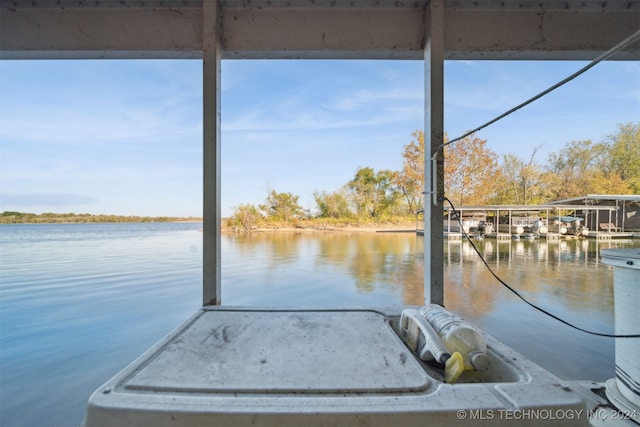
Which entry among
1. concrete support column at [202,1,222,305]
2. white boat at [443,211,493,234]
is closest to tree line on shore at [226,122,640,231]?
white boat at [443,211,493,234]

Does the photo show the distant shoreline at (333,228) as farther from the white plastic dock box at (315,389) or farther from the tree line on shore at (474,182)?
the white plastic dock box at (315,389)

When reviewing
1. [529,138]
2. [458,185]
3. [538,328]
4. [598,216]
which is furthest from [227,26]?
[598,216]

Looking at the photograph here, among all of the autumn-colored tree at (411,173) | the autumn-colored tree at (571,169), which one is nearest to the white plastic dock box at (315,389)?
the autumn-colored tree at (571,169)

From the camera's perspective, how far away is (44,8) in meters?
2.08

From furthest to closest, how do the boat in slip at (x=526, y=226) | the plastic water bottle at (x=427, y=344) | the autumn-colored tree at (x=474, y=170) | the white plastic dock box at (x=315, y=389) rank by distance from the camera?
the autumn-colored tree at (x=474, y=170)
the boat in slip at (x=526, y=226)
the plastic water bottle at (x=427, y=344)
the white plastic dock box at (x=315, y=389)

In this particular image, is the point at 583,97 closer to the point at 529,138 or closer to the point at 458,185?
the point at 529,138

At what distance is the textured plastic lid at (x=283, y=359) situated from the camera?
934 mm

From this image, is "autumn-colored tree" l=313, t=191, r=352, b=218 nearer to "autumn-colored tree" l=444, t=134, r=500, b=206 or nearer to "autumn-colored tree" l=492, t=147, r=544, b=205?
"autumn-colored tree" l=444, t=134, r=500, b=206

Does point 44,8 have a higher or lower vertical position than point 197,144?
higher

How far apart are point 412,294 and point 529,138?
33.4 ft

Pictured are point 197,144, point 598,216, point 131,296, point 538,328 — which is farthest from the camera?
point 598,216

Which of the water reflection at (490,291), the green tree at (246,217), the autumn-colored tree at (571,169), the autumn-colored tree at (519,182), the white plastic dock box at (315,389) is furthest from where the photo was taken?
the green tree at (246,217)

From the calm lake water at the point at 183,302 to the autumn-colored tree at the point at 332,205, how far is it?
954cm

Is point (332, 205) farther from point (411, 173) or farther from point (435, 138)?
point (435, 138)
